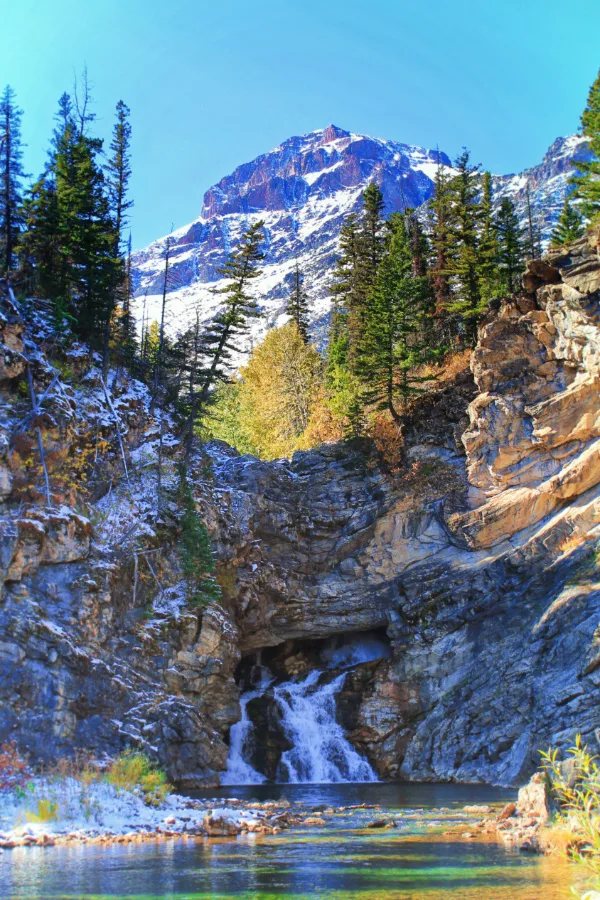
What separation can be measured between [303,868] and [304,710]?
2433 cm

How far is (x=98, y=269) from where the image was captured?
4159 centimetres

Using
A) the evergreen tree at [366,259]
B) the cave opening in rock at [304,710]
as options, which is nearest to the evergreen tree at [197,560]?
the cave opening in rock at [304,710]

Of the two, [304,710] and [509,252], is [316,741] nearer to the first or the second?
[304,710]

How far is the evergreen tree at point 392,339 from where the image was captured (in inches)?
1837

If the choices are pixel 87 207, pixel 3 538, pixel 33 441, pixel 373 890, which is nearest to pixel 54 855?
pixel 373 890

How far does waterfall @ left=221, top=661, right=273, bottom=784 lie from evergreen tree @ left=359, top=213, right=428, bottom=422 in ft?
58.0

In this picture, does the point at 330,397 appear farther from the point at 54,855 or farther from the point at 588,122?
the point at 54,855

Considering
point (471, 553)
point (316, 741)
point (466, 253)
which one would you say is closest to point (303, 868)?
point (316, 741)

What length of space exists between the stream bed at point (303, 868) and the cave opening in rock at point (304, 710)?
15.8 meters

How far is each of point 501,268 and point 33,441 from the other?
33.4 metres

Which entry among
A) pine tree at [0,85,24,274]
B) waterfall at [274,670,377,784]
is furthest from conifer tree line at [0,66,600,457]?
waterfall at [274,670,377,784]

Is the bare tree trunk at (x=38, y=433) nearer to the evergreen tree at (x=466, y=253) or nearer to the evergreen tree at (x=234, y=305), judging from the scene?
the evergreen tree at (x=234, y=305)

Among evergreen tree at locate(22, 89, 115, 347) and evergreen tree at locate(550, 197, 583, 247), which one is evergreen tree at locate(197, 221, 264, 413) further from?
evergreen tree at locate(550, 197, 583, 247)

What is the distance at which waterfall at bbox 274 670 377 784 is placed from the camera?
3781cm
